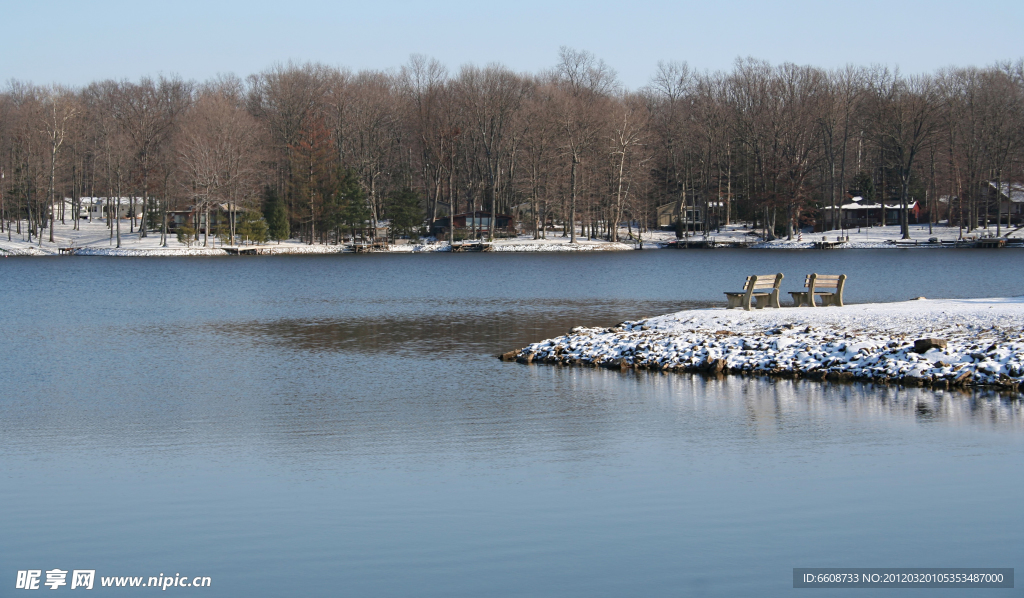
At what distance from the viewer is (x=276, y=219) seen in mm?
95812

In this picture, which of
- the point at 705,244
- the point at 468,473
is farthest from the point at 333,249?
the point at 468,473

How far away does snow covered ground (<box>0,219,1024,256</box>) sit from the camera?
89875 mm

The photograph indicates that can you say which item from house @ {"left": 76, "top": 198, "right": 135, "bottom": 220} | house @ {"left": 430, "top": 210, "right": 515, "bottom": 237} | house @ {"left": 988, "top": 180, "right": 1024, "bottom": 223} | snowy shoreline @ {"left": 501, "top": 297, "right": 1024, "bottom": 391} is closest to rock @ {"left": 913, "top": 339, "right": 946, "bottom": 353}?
snowy shoreline @ {"left": 501, "top": 297, "right": 1024, "bottom": 391}

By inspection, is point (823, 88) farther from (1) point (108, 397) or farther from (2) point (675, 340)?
(1) point (108, 397)

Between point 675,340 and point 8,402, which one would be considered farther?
point 675,340

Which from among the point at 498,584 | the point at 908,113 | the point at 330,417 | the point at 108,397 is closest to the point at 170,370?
the point at 108,397

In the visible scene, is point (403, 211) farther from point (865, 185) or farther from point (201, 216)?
point (865, 185)

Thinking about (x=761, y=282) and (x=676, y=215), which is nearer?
(x=761, y=282)

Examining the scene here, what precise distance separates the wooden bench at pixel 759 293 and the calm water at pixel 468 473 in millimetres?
5987

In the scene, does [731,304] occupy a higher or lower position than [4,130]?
lower

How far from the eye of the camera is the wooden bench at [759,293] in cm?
2369

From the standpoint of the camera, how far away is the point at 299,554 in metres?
8.58

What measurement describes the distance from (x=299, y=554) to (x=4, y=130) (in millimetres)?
111160

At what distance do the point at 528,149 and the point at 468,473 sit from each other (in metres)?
94.8
